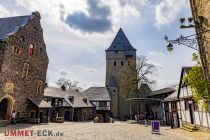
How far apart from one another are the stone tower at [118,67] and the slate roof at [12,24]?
27.0 metres

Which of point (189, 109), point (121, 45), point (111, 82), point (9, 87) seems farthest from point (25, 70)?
point (121, 45)

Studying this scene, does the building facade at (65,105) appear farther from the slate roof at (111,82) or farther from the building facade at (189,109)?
the building facade at (189,109)

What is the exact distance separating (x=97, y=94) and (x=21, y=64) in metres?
22.7

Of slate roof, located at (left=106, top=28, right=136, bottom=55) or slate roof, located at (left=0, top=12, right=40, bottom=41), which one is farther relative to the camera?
slate roof, located at (left=106, top=28, right=136, bottom=55)

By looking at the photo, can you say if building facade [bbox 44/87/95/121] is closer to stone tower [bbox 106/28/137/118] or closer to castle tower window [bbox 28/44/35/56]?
castle tower window [bbox 28/44/35/56]

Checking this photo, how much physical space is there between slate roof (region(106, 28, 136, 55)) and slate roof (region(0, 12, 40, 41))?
28472 mm

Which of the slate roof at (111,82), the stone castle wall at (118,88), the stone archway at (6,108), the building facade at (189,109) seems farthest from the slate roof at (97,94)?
the stone archway at (6,108)

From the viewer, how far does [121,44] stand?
2016 inches

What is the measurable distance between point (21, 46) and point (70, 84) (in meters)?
36.3

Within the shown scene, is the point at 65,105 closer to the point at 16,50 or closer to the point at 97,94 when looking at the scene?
the point at 97,94

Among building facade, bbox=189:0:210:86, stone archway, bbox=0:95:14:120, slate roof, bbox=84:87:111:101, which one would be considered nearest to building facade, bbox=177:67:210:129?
building facade, bbox=189:0:210:86

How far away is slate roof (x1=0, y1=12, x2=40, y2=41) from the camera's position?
69.6ft

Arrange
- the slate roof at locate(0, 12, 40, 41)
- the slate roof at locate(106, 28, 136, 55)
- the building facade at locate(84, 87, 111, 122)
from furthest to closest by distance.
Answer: the slate roof at locate(106, 28, 136, 55) < the building facade at locate(84, 87, 111, 122) < the slate roof at locate(0, 12, 40, 41)

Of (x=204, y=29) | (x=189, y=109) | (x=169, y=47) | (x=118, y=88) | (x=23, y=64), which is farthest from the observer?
(x=118, y=88)
